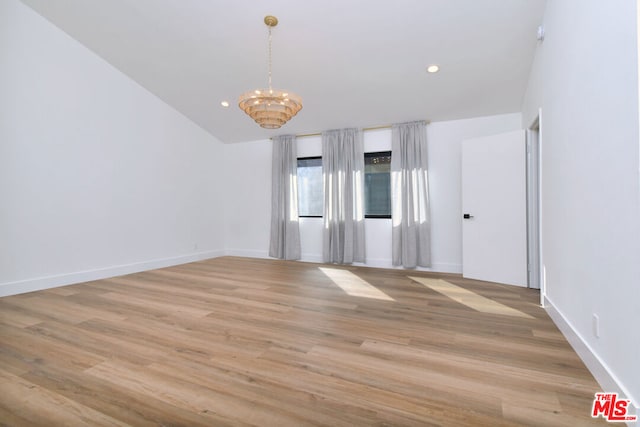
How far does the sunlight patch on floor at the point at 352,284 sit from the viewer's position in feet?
12.3

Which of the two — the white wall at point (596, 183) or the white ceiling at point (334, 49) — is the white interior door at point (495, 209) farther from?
the white wall at point (596, 183)

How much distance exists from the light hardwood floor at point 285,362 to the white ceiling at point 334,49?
2959 millimetres

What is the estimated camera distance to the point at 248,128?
6.23 m

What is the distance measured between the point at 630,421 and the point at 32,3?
684 centimetres

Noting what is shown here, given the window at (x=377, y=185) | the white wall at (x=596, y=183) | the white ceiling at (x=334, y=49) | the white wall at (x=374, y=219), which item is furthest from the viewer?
the window at (x=377, y=185)

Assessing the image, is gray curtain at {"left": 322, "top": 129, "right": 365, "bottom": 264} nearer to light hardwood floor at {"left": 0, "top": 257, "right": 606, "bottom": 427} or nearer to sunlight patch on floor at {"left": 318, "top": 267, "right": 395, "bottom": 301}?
sunlight patch on floor at {"left": 318, "top": 267, "right": 395, "bottom": 301}

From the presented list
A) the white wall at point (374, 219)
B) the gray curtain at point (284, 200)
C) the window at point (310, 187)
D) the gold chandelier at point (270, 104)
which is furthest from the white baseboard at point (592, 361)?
the gray curtain at point (284, 200)

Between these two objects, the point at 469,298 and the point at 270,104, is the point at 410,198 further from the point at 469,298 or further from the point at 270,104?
the point at 270,104

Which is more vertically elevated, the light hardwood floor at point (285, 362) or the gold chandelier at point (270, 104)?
the gold chandelier at point (270, 104)

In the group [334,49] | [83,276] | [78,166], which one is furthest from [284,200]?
[83,276]

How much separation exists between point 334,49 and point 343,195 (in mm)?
2616

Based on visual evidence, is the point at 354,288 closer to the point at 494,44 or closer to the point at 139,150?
the point at 494,44

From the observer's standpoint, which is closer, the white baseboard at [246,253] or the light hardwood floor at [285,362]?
the light hardwood floor at [285,362]

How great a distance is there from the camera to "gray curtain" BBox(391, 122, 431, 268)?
203 inches
